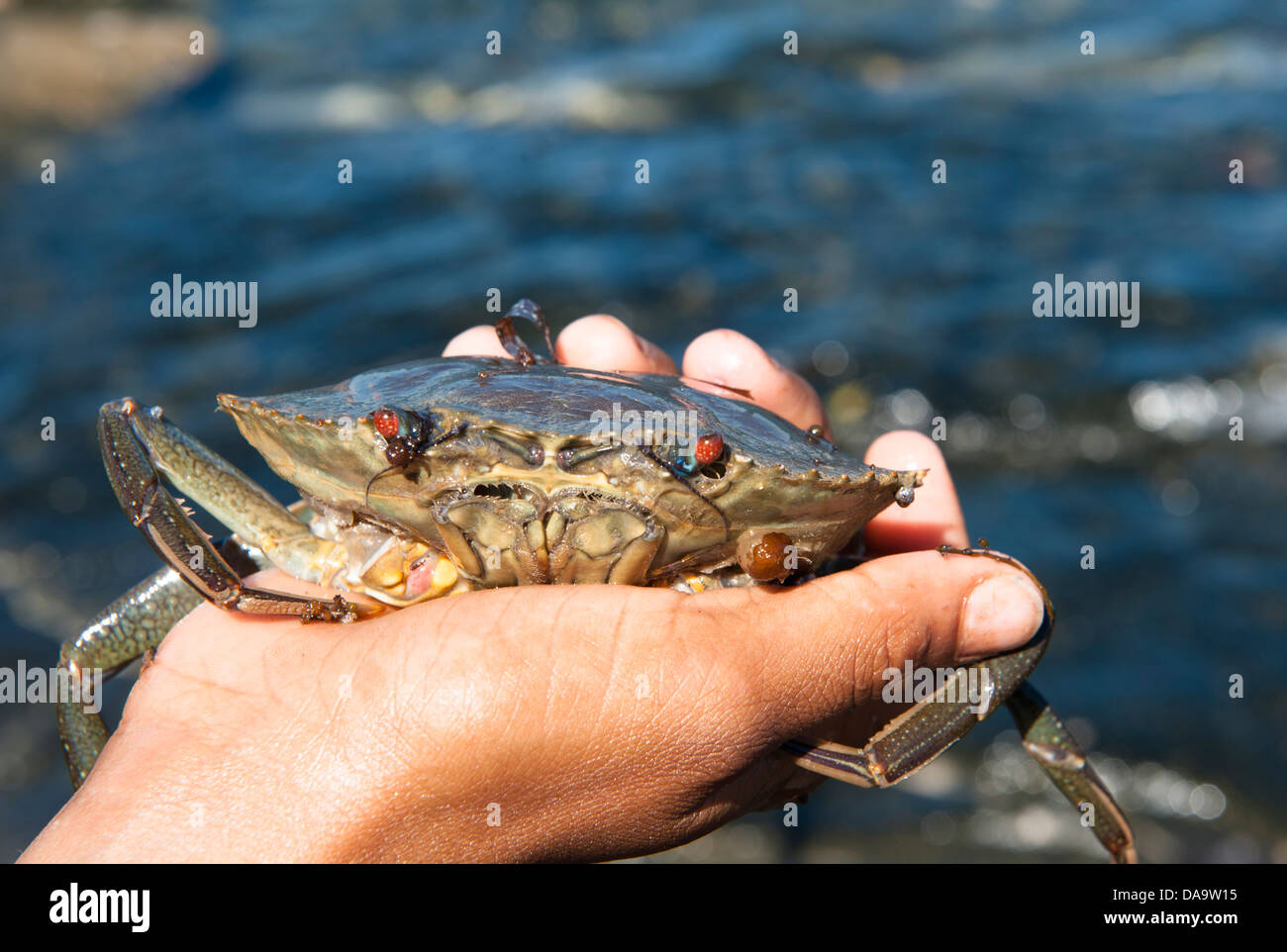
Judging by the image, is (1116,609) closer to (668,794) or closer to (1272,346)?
(1272,346)

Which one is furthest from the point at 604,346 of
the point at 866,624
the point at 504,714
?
the point at 504,714

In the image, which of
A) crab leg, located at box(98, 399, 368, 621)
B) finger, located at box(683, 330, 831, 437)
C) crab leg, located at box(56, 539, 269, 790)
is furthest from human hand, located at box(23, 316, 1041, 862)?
finger, located at box(683, 330, 831, 437)

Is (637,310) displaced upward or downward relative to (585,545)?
upward

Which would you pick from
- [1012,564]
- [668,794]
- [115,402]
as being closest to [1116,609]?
[1012,564]

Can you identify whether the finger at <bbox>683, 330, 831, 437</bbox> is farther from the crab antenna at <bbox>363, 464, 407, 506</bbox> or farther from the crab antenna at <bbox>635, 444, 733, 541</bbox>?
the crab antenna at <bbox>363, 464, 407, 506</bbox>

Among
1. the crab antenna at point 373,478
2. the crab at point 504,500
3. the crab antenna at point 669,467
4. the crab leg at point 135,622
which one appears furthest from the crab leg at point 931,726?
the crab leg at point 135,622

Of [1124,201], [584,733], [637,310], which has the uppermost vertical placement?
[1124,201]

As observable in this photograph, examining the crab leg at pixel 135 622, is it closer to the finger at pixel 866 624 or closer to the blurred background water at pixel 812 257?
the finger at pixel 866 624

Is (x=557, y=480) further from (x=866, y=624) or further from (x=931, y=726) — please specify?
(x=931, y=726)
